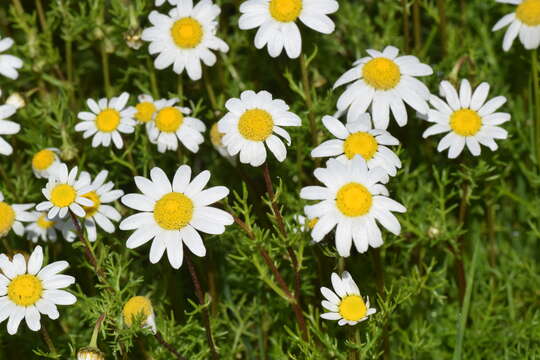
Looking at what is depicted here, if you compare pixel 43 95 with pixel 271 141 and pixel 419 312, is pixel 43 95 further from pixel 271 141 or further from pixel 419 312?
pixel 419 312

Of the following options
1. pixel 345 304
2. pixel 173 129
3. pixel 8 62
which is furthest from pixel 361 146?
pixel 8 62

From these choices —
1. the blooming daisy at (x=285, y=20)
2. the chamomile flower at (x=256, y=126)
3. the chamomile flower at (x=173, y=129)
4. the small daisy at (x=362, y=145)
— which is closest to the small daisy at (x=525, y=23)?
the blooming daisy at (x=285, y=20)

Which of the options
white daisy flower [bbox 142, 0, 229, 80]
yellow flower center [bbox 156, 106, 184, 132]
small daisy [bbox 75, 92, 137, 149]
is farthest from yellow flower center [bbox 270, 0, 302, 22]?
small daisy [bbox 75, 92, 137, 149]

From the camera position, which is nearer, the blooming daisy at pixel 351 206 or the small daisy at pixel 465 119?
the blooming daisy at pixel 351 206

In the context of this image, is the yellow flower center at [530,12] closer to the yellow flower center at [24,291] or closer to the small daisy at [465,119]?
the small daisy at [465,119]

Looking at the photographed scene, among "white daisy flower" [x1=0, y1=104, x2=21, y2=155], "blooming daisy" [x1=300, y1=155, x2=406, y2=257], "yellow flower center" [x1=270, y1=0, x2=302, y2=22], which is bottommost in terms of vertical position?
"white daisy flower" [x1=0, y1=104, x2=21, y2=155]

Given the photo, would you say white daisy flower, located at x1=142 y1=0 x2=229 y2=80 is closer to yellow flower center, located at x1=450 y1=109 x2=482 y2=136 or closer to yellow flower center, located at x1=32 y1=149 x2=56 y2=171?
yellow flower center, located at x1=32 y1=149 x2=56 y2=171

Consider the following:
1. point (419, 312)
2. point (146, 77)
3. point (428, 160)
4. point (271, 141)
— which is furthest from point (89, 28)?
point (419, 312)
